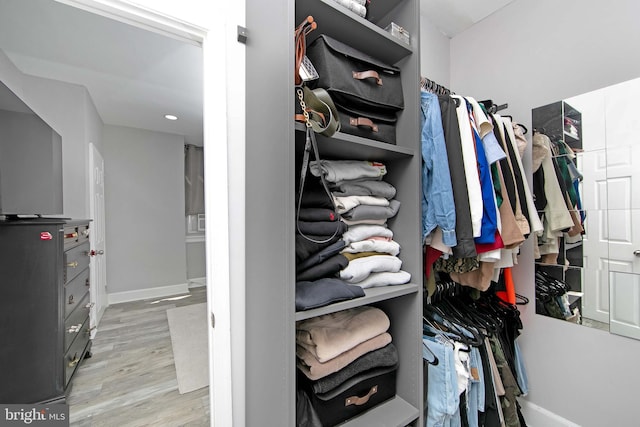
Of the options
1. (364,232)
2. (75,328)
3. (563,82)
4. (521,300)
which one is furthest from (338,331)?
(75,328)

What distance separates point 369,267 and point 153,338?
9.77ft

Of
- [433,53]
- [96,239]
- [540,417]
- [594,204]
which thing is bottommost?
[540,417]

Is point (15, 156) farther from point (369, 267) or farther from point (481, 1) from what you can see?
point (481, 1)

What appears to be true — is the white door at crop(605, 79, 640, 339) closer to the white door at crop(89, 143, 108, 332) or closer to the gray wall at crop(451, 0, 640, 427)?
the gray wall at crop(451, 0, 640, 427)

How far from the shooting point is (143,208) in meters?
4.03

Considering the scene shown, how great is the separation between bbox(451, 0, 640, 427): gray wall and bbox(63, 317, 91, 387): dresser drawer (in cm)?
306

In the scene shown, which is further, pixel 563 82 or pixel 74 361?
pixel 74 361

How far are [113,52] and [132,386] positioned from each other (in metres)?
2.79

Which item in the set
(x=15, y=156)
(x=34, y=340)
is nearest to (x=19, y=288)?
(x=34, y=340)

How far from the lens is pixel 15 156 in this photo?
1536 mm

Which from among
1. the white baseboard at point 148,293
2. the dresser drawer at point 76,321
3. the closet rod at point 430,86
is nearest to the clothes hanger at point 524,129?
the closet rod at point 430,86

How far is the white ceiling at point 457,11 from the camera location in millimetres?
1510

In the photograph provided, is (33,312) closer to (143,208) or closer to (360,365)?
(360,365)

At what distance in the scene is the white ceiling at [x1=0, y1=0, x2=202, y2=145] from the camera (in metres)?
1.71
